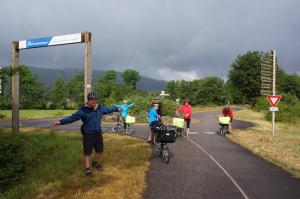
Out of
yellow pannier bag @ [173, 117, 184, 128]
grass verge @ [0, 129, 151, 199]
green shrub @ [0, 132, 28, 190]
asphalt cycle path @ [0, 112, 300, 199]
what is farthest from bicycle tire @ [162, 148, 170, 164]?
yellow pannier bag @ [173, 117, 184, 128]

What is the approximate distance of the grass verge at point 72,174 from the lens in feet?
21.2

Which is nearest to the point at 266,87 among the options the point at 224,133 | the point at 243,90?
the point at 224,133

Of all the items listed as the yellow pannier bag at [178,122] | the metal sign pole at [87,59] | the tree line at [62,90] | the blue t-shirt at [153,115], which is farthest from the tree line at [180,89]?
the blue t-shirt at [153,115]

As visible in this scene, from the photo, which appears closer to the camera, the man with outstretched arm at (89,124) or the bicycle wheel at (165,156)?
the man with outstretched arm at (89,124)

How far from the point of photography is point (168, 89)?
142m

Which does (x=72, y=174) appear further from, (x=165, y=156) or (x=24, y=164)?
(x=165, y=156)

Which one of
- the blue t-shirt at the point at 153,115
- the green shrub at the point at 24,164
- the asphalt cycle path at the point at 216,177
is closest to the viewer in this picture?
the asphalt cycle path at the point at 216,177

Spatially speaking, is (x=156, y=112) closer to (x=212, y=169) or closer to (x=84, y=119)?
(x=212, y=169)

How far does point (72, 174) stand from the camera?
25.7 ft

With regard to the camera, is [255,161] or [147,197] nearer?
[147,197]

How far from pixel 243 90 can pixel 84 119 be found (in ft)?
205

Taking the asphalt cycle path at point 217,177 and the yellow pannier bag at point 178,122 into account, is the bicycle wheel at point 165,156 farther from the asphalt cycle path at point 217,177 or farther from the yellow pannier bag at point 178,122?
the yellow pannier bag at point 178,122

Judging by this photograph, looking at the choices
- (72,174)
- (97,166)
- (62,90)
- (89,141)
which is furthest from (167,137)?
(62,90)

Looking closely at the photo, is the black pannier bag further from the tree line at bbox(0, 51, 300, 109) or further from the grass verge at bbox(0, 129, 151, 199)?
the tree line at bbox(0, 51, 300, 109)
